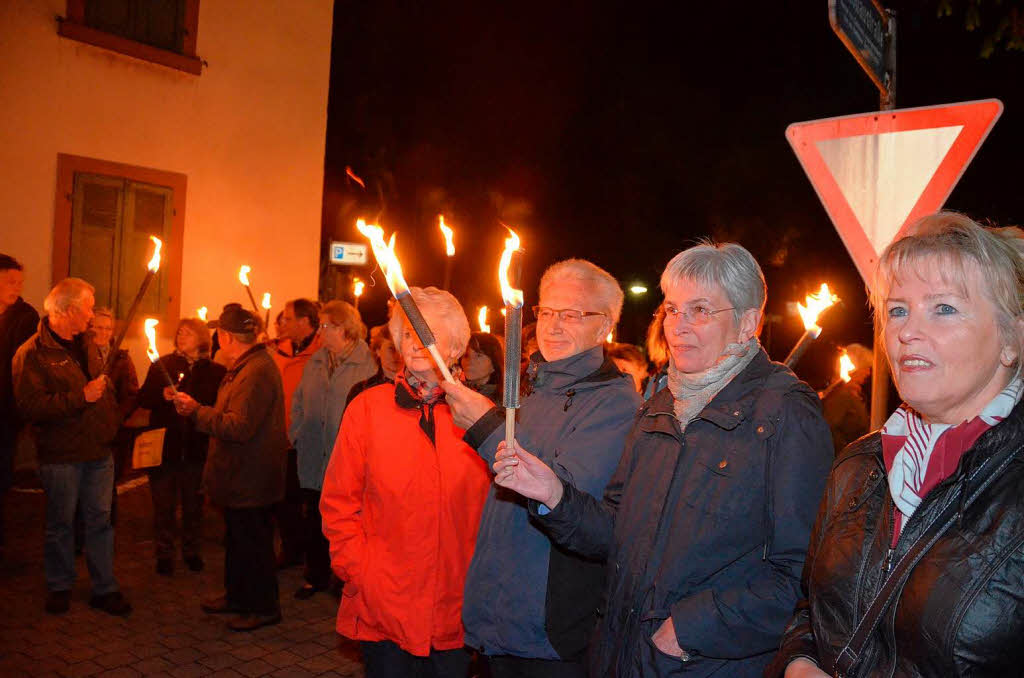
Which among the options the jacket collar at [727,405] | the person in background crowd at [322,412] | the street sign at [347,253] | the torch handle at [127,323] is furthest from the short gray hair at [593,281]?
the street sign at [347,253]

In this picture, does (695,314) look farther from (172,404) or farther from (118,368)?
(118,368)

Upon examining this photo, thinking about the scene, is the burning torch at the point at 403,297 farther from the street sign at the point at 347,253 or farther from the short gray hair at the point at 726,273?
the street sign at the point at 347,253

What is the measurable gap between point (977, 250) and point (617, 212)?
24938 millimetres

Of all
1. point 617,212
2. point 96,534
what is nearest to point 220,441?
point 96,534

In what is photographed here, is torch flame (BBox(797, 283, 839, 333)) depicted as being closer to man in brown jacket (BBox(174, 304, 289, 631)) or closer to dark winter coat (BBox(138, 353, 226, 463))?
man in brown jacket (BBox(174, 304, 289, 631))

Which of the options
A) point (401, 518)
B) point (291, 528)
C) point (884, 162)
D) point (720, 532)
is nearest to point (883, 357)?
point (884, 162)

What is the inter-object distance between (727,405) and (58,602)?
568 centimetres

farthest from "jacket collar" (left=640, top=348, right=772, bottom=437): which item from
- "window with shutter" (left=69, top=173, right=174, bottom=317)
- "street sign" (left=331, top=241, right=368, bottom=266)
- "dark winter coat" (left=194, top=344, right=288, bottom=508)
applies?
"window with shutter" (left=69, top=173, right=174, bottom=317)

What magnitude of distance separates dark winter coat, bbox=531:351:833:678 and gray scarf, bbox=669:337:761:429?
4cm

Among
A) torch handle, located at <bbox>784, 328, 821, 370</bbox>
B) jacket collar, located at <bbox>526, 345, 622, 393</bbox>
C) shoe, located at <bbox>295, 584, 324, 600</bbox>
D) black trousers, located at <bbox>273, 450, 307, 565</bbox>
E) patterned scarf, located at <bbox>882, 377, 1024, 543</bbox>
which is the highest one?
torch handle, located at <bbox>784, 328, 821, 370</bbox>

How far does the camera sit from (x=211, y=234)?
11.3 metres

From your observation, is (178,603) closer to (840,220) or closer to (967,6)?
(840,220)

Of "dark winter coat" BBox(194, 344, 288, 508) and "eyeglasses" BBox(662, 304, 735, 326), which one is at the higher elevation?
"eyeglasses" BBox(662, 304, 735, 326)

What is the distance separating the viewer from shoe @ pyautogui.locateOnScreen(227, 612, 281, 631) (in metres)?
5.93
